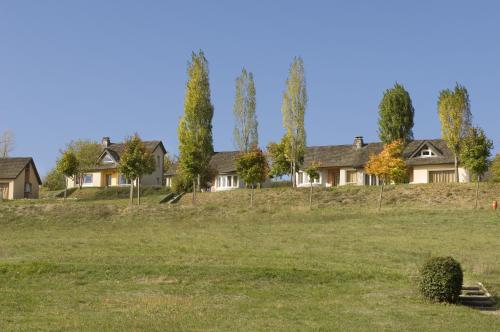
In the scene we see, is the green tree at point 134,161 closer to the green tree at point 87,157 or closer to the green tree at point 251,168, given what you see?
A: the green tree at point 251,168

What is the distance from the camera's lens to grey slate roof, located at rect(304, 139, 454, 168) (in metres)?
70.6

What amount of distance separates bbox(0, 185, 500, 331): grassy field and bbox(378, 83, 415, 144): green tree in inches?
817

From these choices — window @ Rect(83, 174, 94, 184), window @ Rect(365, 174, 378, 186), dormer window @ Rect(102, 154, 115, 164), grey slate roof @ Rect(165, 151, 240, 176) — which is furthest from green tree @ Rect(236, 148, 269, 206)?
window @ Rect(83, 174, 94, 184)

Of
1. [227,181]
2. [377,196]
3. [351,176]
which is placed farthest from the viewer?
[227,181]

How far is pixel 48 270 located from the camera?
28.4 m

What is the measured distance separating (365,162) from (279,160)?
9.68m

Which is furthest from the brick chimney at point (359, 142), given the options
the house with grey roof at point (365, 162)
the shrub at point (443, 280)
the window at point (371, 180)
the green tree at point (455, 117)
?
the shrub at point (443, 280)

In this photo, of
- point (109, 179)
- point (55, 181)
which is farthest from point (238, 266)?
point (55, 181)

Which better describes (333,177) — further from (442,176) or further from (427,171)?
(442,176)

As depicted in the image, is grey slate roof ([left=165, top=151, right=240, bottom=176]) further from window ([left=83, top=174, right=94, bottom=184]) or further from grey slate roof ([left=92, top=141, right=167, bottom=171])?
window ([left=83, top=174, right=94, bottom=184])

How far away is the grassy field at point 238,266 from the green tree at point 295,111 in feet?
60.9

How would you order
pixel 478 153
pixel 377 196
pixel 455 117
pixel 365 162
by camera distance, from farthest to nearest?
pixel 365 162, pixel 455 117, pixel 377 196, pixel 478 153

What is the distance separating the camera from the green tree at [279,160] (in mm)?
73562

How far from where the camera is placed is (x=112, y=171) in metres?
83.4
